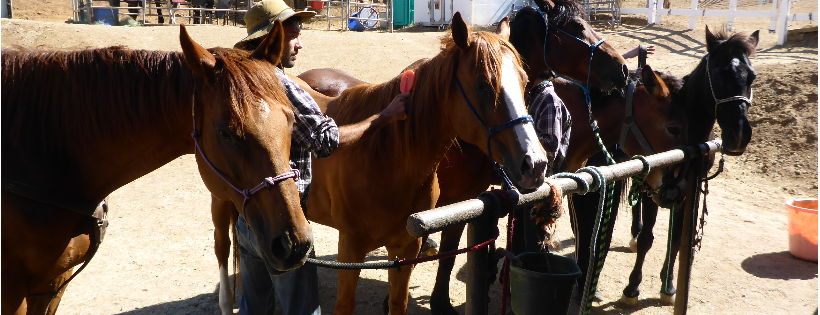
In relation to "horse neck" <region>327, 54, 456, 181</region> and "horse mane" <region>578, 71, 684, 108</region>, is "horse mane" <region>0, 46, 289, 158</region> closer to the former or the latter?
"horse neck" <region>327, 54, 456, 181</region>

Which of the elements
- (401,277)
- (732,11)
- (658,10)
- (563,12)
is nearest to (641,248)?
(563,12)

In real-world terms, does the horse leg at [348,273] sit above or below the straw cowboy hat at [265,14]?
below

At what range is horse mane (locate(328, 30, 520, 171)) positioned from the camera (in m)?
2.19

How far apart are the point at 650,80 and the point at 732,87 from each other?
565mm

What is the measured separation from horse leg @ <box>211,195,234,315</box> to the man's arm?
1.48 m

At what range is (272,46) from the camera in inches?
73.5

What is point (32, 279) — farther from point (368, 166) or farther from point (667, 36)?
point (667, 36)

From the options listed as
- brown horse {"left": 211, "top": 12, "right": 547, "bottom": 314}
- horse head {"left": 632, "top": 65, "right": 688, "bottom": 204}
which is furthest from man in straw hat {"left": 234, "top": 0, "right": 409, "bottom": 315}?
horse head {"left": 632, "top": 65, "right": 688, "bottom": 204}

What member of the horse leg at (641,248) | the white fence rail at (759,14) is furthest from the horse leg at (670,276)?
the white fence rail at (759,14)

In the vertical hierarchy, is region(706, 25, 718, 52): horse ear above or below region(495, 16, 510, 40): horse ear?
above

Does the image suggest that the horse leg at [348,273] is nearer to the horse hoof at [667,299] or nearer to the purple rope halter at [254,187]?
the purple rope halter at [254,187]

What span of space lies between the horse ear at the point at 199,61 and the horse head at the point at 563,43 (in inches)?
93.4

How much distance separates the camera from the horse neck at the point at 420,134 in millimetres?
2396

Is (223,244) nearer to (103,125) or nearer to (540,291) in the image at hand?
(103,125)
